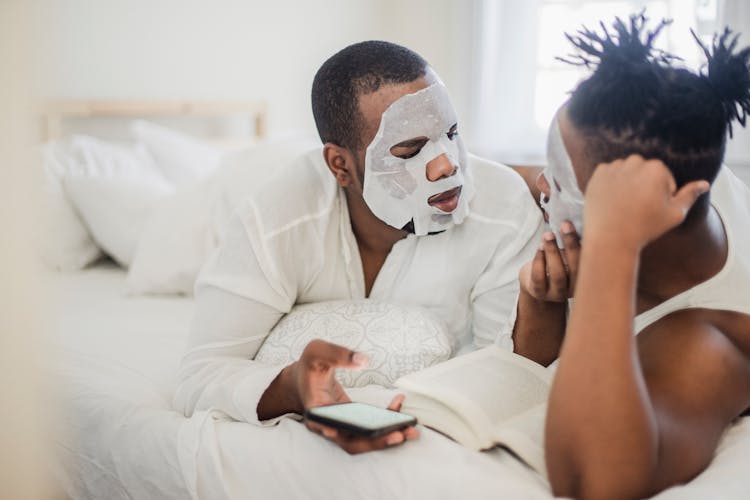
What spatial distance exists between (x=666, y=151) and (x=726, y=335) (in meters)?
0.25

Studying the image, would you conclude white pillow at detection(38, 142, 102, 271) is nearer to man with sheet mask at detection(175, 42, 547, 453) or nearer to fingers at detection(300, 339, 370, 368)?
man with sheet mask at detection(175, 42, 547, 453)

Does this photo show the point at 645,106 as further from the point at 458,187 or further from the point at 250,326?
the point at 250,326

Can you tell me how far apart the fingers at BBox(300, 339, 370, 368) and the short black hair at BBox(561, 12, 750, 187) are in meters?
0.35

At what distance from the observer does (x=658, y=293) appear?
0.98 metres

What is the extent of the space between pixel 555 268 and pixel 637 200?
0.21 metres

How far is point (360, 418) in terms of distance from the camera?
3.00 ft

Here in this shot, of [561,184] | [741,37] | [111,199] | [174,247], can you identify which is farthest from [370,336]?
[741,37]

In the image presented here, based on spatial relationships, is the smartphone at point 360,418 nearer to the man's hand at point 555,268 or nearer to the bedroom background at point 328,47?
the man's hand at point 555,268

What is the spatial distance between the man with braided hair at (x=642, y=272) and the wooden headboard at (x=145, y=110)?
192 cm

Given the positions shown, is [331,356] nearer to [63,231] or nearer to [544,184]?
[544,184]

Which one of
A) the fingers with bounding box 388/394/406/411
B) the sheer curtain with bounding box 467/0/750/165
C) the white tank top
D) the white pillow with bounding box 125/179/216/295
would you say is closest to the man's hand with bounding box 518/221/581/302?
the white tank top

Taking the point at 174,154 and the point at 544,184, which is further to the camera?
the point at 174,154

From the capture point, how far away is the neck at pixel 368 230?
4.48ft

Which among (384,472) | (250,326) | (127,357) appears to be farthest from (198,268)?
(384,472)
